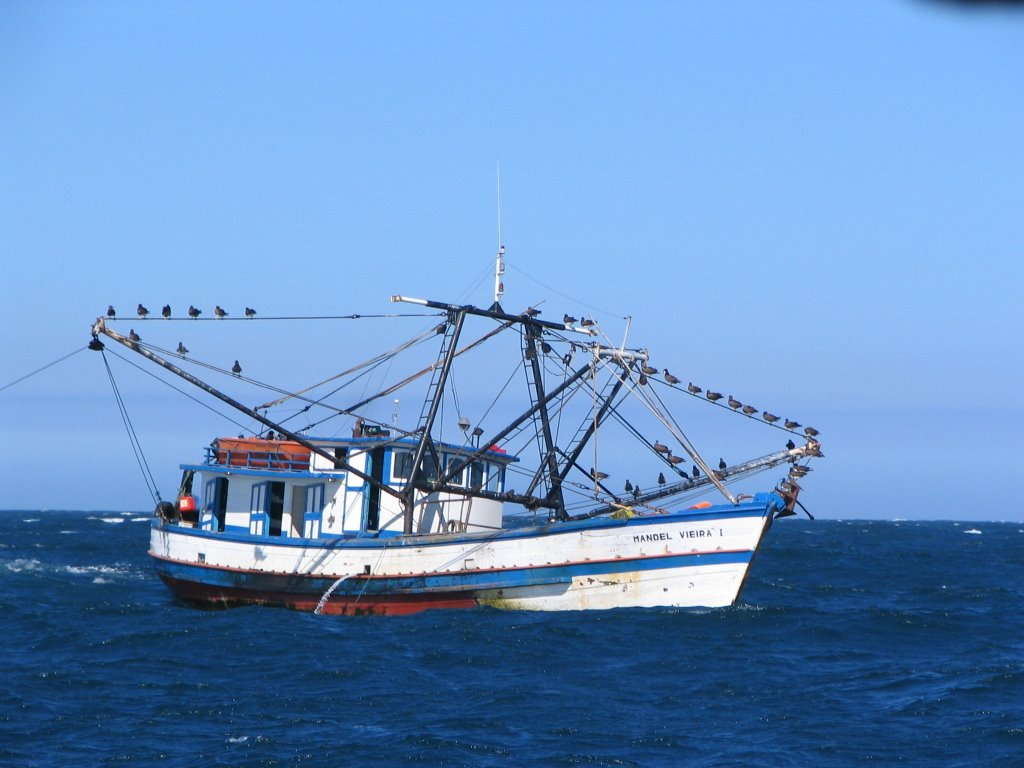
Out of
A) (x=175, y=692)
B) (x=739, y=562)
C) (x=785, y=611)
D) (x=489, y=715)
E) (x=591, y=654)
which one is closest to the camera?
(x=489, y=715)

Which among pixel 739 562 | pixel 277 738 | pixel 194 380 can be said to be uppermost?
pixel 194 380

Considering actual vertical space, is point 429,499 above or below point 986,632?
above

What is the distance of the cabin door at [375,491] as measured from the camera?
30875mm

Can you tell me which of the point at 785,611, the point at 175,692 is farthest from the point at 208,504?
the point at 785,611

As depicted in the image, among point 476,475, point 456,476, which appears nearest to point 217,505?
point 456,476

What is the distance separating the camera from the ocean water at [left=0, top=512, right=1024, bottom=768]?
52.9ft

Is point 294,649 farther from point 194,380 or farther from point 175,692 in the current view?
point 194,380

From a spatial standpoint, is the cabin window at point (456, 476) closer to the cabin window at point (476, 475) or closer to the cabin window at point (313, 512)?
the cabin window at point (476, 475)

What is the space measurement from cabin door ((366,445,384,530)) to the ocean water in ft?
11.0

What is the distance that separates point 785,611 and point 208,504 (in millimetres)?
16579

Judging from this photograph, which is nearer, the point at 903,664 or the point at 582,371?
the point at 903,664

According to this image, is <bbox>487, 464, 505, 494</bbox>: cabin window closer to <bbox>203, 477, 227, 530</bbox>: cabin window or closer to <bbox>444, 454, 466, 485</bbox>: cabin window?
<bbox>444, 454, 466, 485</bbox>: cabin window

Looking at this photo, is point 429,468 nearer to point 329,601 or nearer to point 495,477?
point 495,477

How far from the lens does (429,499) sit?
31.5 metres
